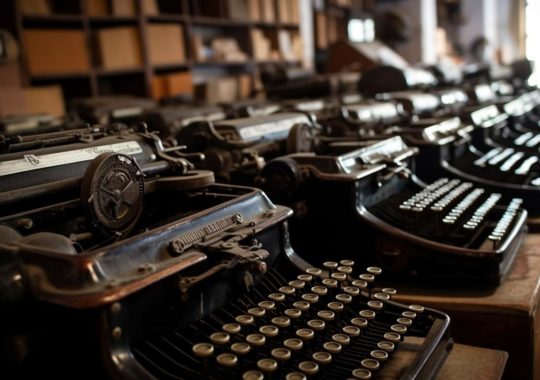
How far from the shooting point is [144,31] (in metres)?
4.93

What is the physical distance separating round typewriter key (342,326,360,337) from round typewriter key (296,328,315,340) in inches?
5.1

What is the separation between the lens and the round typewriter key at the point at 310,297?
1.42 meters

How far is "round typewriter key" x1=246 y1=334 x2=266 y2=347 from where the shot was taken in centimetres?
117

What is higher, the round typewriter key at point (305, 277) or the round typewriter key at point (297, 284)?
the round typewriter key at point (297, 284)

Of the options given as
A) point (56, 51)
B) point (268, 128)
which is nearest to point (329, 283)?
point (268, 128)

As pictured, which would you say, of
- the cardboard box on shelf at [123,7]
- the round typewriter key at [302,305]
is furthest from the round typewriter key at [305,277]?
the cardboard box on shelf at [123,7]

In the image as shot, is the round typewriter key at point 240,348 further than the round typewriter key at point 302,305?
No

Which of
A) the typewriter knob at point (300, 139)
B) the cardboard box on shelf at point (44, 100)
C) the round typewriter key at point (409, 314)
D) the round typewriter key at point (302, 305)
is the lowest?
the round typewriter key at point (409, 314)

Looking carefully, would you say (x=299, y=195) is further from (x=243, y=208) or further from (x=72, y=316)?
(x=72, y=316)

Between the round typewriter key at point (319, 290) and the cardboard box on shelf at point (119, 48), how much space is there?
371 cm

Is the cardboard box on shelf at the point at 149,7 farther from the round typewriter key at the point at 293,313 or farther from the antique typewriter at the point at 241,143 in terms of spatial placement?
the round typewriter key at the point at 293,313

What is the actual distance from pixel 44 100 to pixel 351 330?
3.45 m

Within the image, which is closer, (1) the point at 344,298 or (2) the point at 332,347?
(2) the point at 332,347

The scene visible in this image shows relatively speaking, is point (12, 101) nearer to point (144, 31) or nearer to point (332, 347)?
point (144, 31)
